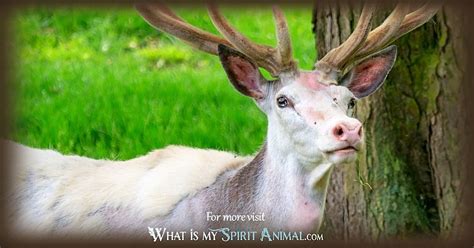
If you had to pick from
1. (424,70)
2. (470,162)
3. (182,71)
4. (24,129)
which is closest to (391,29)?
(424,70)

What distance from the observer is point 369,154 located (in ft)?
19.3

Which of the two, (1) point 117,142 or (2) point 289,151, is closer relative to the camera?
(2) point 289,151

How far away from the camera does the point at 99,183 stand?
555 cm

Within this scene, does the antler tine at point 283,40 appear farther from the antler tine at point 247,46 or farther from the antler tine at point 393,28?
the antler tine at point 393,28

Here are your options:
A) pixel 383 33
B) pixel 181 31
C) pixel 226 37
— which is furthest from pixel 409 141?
pixel 181 31

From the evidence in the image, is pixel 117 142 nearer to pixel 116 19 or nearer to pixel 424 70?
pixel 116 19

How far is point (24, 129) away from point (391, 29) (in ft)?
6.54

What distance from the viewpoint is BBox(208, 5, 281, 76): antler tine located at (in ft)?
16.9

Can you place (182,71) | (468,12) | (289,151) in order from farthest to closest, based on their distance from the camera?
1. (182,71)
2. (468,12)
3. (289,151)

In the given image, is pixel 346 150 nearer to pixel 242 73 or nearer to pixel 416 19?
pixel 242 73

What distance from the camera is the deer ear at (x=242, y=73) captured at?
5145 millimetres

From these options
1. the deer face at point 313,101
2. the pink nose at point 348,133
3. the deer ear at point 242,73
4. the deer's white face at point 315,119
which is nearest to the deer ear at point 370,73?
the deer face at point 313,101

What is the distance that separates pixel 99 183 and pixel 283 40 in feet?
3.98

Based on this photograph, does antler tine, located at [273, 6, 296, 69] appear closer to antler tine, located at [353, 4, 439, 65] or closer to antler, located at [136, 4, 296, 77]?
antler, located at [136, 4, 296, 77]
